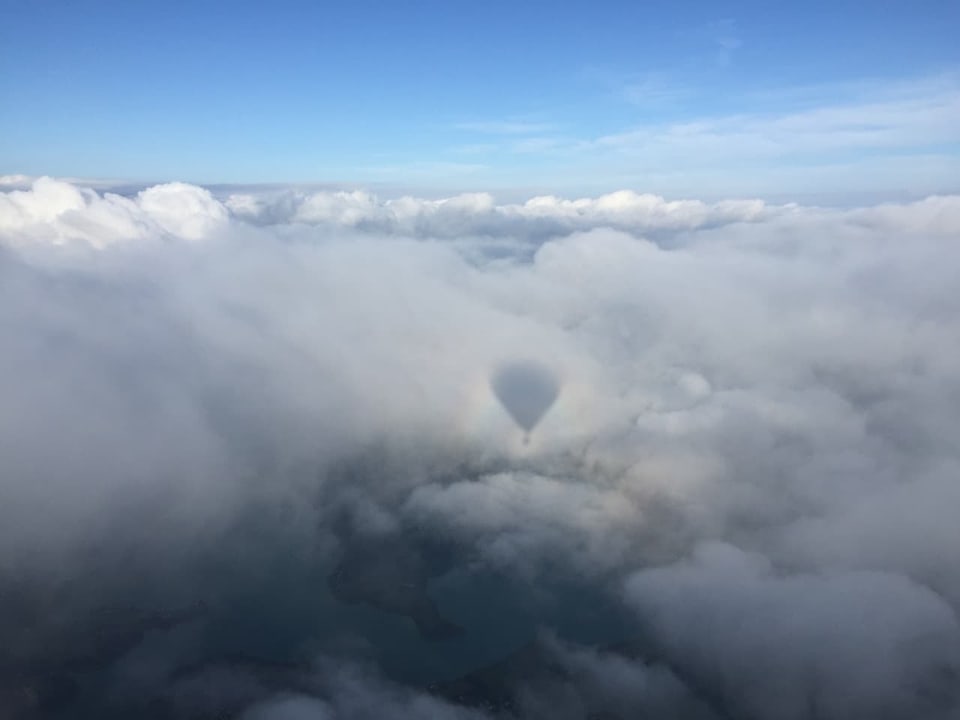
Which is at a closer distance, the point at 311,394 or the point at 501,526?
the point at 501,526

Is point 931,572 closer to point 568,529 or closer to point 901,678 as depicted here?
point 901,678

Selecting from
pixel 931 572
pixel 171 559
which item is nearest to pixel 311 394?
pixel 171 559

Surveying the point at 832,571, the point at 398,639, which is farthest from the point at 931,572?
the point at 398,639

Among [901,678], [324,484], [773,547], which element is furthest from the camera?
[324,484]

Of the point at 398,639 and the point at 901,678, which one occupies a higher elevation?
the point at 901,678

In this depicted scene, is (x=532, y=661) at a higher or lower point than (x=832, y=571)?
lower

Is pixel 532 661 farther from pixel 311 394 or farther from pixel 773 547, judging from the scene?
pixel 311 394

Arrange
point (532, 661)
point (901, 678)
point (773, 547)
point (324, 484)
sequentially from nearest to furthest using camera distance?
point (901, 678), point (532, 661), point (773, 547), point (324, 484)

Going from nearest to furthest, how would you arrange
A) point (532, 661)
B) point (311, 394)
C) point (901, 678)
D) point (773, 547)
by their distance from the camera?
point (901, 678) → point (532, 661) → point (773, 547) → point (311, 394)

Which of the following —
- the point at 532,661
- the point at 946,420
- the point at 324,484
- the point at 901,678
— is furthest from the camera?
the point at 946,420
